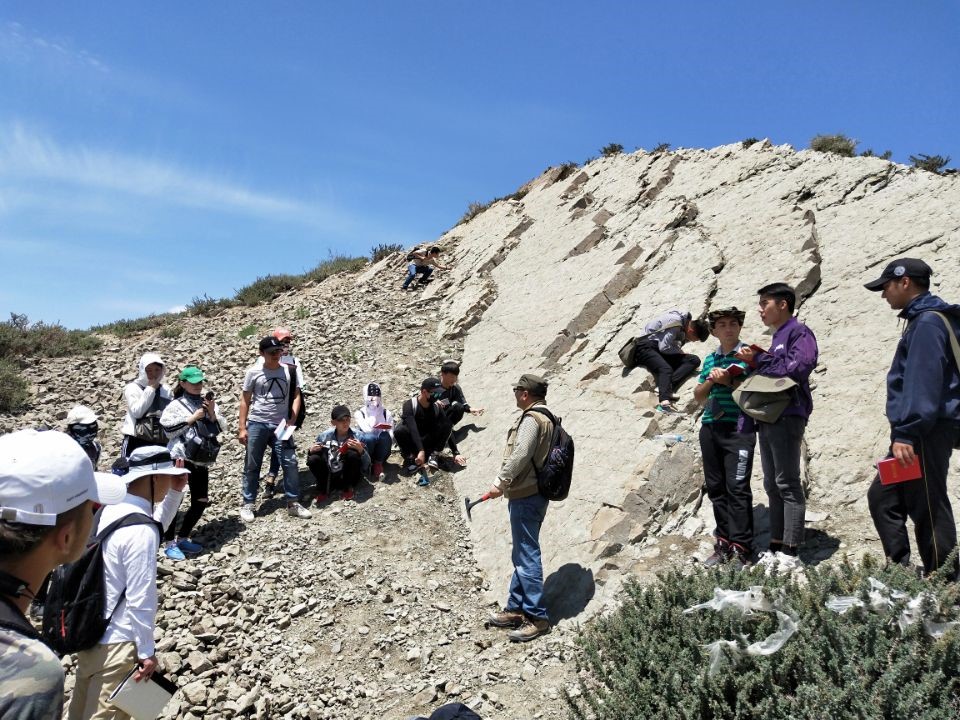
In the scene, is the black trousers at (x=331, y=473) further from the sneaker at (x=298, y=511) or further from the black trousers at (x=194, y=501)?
the black trousers at (x=194, y=501)

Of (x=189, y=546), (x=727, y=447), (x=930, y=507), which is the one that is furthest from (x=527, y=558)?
(x=189, y=546)

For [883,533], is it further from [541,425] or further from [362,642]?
[362,642]

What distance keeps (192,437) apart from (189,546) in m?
1.27

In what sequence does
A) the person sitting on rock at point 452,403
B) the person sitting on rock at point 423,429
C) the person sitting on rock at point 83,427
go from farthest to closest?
the person sitting on rock at point 452,403, the person sitting on rock at point 423,429, the person sitting on rock at point 83,427

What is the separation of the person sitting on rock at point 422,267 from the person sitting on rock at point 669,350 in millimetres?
8623

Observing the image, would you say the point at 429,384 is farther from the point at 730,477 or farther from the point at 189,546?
the point at 730,477

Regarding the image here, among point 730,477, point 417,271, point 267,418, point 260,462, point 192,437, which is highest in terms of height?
point 417,271

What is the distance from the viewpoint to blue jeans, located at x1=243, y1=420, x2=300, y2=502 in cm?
862

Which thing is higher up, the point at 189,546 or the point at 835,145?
the point at 835,145

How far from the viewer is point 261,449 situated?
28.8 ft

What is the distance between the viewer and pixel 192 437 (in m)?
8.00

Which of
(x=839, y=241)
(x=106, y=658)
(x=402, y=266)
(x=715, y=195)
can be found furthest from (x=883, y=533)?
(x=402, y=266)

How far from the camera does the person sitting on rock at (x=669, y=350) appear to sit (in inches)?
339

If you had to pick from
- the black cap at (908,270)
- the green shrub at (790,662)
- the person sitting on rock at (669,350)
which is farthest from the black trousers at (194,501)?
the black cap at (908,270)
